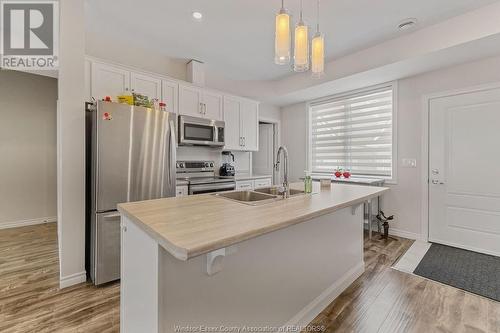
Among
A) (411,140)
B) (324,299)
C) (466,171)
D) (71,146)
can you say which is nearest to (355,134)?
(411,140)

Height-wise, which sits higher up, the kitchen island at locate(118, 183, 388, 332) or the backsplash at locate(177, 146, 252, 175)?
the backsplash at locate(177, 146, 252, 175)

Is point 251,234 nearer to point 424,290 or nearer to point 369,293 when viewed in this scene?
point 369,293

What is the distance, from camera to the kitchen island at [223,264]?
3.35ft

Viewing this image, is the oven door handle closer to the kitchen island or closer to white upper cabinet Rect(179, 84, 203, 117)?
white upper cabinet Rect(179, 84, 203, 117)

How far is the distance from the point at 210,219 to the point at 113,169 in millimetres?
1596

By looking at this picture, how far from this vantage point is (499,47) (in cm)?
267

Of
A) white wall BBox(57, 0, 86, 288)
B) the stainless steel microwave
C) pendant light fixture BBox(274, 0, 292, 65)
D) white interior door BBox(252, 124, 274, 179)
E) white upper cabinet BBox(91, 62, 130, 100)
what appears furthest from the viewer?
white interior door BBox(252, 124, 274, 179)

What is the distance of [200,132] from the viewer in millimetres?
3578

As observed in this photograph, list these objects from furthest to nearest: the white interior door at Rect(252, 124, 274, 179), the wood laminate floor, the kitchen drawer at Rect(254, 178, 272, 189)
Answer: the white interior door at Rect(252, 124, 274, 179)
the kitchen drawer at Rect(254, 178, 272, 189)
the wood laminate floor

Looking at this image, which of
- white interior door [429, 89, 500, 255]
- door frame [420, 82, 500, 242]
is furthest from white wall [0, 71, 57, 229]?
white interior door [429, 89, 500, 255]

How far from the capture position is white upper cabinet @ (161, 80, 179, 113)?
3.28 metres

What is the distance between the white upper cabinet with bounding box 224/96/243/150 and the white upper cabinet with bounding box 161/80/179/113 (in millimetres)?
902

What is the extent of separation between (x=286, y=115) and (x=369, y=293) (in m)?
4.04

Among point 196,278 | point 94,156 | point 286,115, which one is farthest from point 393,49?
point 94,156
